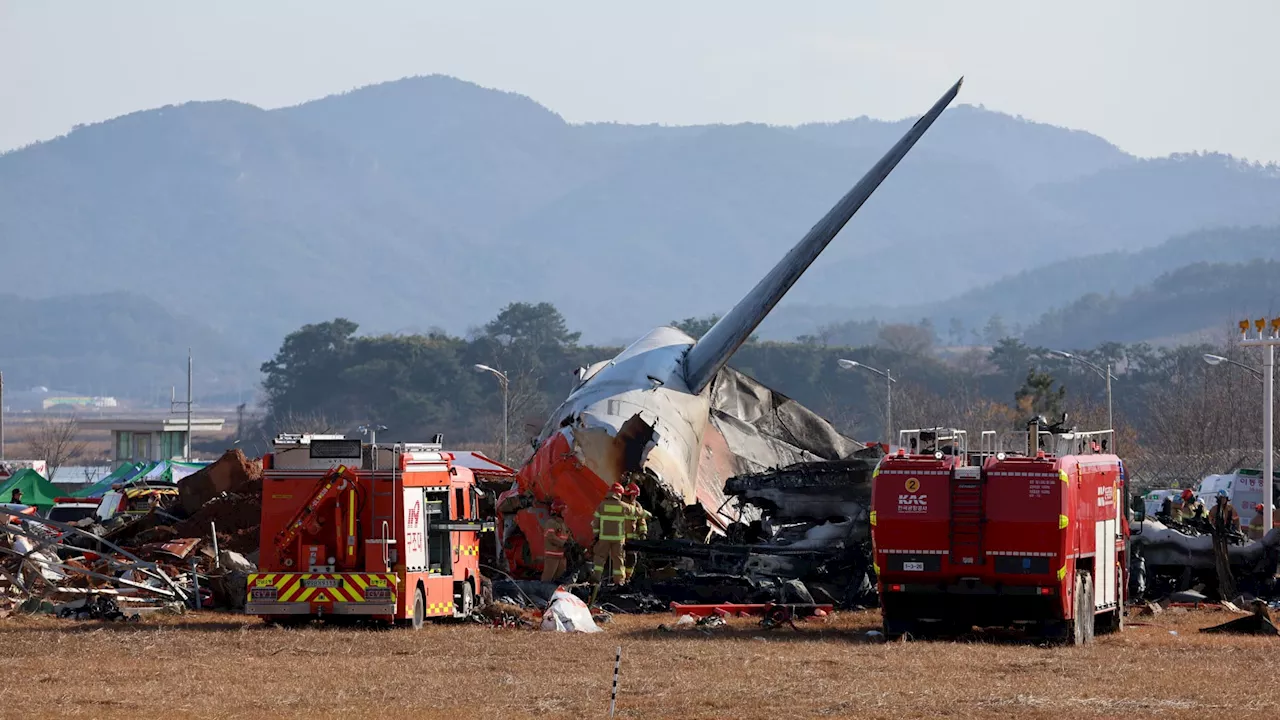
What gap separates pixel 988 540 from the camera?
24.0 meters

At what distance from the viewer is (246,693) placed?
19062 millimetres

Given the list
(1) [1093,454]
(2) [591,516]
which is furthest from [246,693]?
(2) [591,516]

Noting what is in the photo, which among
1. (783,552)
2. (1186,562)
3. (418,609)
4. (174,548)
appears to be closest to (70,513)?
(174,548)

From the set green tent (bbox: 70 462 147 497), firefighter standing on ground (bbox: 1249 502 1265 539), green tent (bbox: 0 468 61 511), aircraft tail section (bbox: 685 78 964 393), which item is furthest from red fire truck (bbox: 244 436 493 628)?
green tent (bbox: 70 462 147 497)

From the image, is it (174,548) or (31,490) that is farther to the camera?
(31,490)

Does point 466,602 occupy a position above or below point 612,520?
below

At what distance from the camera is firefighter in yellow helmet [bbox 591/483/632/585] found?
31.8 m

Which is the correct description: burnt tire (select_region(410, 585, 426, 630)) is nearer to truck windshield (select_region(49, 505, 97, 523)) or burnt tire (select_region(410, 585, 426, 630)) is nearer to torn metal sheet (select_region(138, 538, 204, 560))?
torn metal sheet (select_region(138, 538, 204, 560))

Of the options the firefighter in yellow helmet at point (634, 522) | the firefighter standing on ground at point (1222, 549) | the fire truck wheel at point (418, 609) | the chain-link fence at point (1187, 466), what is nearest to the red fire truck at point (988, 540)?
the fire truck wheel at point (418, 609)

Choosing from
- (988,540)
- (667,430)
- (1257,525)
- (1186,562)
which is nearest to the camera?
(988,540)

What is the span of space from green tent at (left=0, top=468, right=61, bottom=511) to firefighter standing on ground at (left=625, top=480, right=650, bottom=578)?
3429 centimetres

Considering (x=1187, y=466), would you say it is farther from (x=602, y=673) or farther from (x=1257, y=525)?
(x=602, y=673)

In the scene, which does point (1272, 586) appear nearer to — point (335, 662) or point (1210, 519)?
point (1210, 519)

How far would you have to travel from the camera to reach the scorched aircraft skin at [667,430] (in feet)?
112
